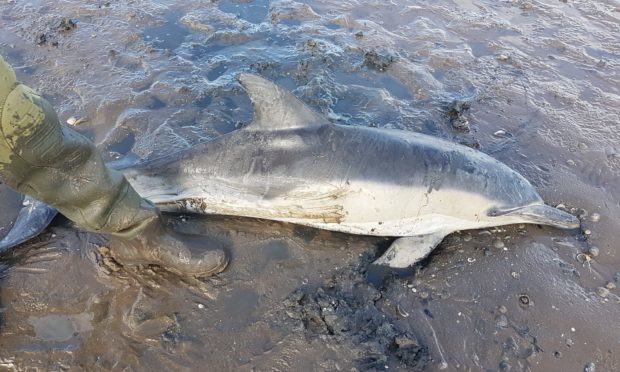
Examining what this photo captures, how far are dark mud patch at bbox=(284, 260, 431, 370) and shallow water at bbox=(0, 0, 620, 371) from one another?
15mm

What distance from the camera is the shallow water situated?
385 cm

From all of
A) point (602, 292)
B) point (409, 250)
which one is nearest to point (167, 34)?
point (409, 250)

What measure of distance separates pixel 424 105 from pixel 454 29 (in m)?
2.90

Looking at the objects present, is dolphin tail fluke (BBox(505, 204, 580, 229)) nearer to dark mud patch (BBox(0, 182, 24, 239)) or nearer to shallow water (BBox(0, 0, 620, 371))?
shallow water (BBox(0, 0, 620, 371))

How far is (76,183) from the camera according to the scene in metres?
3.37

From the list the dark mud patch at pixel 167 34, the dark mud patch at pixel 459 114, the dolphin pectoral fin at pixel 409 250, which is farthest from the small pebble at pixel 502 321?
the dark mud patch at pixel 167 34

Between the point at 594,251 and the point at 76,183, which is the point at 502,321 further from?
the point at 76,183

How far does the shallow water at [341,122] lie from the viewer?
3.85 m

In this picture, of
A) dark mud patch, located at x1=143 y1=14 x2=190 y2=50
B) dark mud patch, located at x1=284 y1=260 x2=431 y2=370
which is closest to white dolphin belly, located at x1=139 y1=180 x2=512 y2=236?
dark mud patch, located at x1=284 y1=260 x2=431 y2=370

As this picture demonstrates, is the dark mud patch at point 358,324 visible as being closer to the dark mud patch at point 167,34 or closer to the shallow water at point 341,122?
the shallow water at point 341,122

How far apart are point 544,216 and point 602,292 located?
0.90 meters

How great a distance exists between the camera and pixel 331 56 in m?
7.35

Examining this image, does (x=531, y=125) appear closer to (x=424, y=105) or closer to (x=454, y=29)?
(x=424, y=105)

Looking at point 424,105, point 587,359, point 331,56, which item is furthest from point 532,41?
point 587,359
